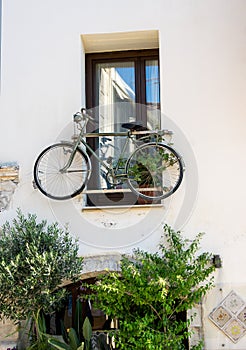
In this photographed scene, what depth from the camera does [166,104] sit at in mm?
5949

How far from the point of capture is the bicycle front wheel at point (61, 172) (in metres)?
5.88

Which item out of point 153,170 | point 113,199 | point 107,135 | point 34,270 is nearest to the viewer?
point 34,270

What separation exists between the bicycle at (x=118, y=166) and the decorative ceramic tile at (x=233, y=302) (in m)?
1.28

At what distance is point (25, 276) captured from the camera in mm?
5012

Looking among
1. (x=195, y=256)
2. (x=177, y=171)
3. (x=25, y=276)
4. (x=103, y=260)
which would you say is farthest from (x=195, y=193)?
(x=25, y=276)

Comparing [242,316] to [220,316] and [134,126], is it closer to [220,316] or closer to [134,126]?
[220,316]

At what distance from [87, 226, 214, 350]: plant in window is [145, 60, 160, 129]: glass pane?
167cm

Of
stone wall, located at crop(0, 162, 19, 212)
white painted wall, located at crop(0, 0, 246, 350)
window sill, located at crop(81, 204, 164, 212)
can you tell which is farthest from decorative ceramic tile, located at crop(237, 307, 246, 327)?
stone wall, located at crop(0, 162, 19, 212)

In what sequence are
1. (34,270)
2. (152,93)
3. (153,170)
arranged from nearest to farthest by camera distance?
(34,270), (153,170), (152,93)

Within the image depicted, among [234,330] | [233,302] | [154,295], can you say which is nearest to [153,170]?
[154,295]

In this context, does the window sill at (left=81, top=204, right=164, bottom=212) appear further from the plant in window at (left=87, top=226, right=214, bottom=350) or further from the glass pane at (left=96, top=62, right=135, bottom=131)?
the glass pane at (left=96, top=62, right=135, bottom=131)

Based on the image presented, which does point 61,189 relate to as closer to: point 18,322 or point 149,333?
point 18,322

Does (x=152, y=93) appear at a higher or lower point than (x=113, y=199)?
higher

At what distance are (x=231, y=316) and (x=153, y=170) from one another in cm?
180
